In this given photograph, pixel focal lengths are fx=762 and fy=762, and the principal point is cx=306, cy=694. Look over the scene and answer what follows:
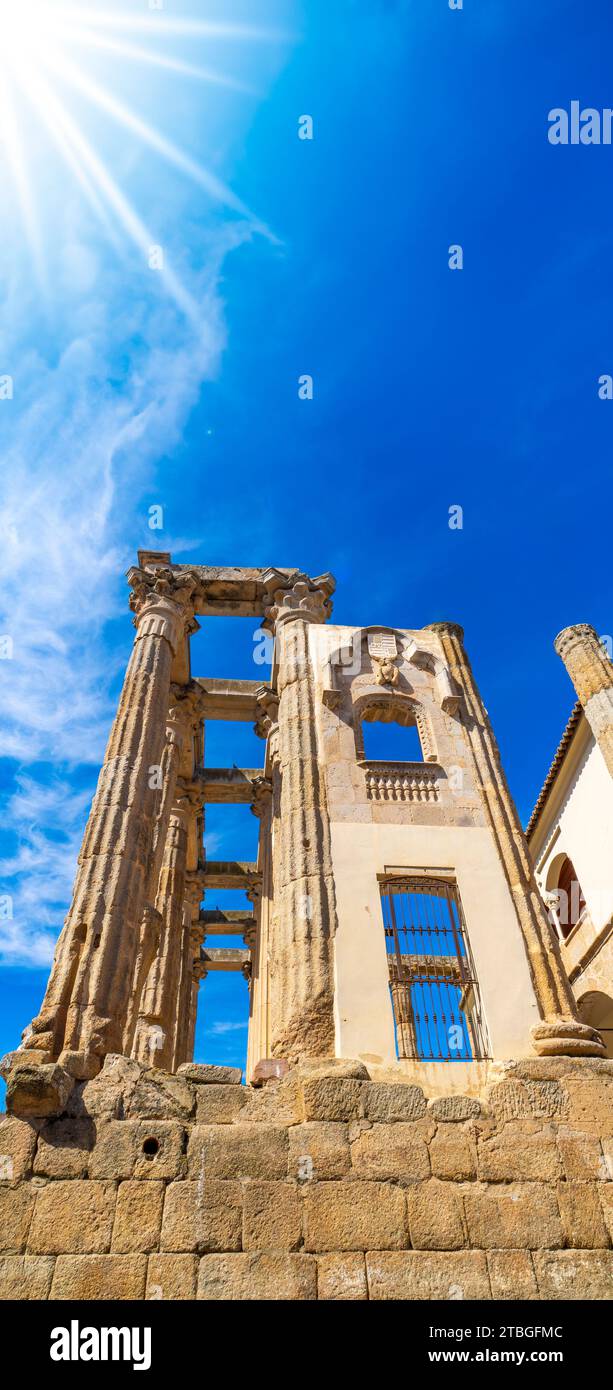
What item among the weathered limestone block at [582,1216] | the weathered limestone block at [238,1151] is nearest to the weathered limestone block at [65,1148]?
the weathered limestone block at [238,1151]

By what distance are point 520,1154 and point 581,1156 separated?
629 millimetres

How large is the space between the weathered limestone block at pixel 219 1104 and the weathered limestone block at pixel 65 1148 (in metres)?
1.08

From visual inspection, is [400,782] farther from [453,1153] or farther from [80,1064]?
[80,1064]

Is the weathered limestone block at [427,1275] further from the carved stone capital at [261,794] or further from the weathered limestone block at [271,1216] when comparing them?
the carved stone capital at [261,794]

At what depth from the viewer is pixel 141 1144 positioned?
7.54 m

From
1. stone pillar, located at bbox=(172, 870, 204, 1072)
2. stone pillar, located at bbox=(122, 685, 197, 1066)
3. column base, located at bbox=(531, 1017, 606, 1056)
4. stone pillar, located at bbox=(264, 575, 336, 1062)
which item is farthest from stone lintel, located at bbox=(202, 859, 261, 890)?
column base, located at bbox=(531, 1017, 606, 1056)

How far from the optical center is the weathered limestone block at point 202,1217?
697cm

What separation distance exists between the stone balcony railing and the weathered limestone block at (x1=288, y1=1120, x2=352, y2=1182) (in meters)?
4.94

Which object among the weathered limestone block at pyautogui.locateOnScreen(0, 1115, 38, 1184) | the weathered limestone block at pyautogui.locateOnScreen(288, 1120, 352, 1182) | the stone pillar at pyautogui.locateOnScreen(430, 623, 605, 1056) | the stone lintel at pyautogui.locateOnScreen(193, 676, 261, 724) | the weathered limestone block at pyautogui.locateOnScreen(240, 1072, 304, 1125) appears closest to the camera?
the weathered limestone block at pyautogui.locateOnScreen(0, 1115, 38, 1184)

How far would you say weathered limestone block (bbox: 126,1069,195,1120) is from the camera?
7809 mm

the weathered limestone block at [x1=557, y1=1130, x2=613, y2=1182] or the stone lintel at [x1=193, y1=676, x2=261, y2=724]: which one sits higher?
the stone lintel at [x1=193, y1=676, x2=261, y2=724]

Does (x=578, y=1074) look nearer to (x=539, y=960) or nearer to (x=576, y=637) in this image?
(x=539, y=960)

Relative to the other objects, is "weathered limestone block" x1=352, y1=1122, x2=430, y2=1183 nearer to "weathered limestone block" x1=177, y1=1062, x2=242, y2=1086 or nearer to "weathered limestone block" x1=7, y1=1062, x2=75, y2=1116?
"weathered limestone block" x1=177, y1=1062, x2=242, y2=1086
